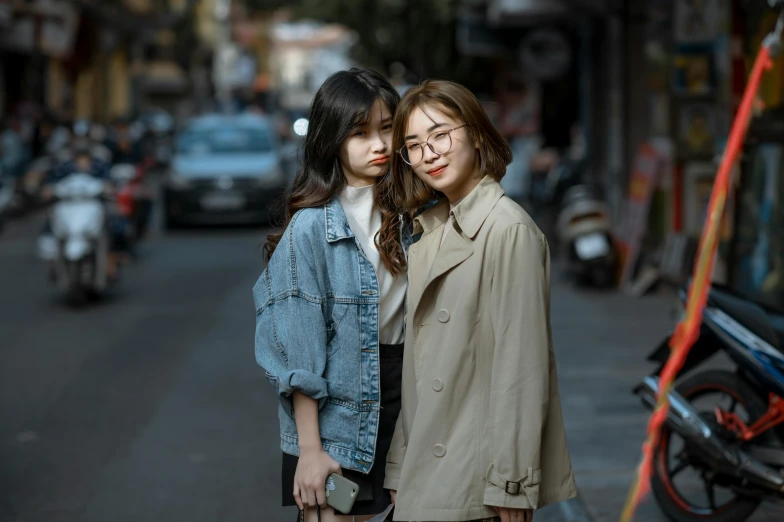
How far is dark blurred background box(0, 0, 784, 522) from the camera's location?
19.2 ft

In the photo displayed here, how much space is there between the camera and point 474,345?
2.79 meters

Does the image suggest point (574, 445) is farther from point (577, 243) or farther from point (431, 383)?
point (577, 243)

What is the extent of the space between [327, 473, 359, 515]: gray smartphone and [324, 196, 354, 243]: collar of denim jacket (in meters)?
0.57

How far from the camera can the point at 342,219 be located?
294cm

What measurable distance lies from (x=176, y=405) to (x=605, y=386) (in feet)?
8.59

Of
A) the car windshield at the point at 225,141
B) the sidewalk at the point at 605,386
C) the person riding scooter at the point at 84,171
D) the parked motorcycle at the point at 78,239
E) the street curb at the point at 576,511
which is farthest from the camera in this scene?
the car windshield at the point at 225,141

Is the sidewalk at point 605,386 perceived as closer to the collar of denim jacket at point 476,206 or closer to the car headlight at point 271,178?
the collar of denim jacket at point 476,206

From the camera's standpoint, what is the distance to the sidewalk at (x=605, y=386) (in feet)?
16.8

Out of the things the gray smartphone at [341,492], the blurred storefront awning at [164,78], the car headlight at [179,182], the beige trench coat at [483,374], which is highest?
the beige trench coat at [483,374]

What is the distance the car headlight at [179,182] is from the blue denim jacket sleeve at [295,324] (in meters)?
15.0

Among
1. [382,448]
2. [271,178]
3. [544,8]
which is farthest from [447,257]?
[271,178]

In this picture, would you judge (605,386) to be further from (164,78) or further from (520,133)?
(164,78)

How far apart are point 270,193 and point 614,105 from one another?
536 centimetres

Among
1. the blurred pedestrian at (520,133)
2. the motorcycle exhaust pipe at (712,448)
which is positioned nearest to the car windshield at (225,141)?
the blurred pedestrian at (520,133)
